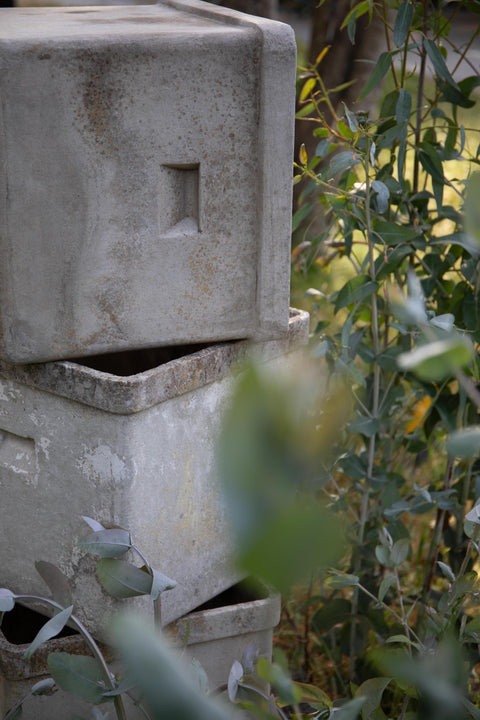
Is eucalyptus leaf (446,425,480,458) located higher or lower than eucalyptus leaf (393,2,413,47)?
lower

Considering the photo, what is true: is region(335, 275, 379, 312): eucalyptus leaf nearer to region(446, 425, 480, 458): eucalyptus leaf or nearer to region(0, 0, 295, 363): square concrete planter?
A: region(0, 0, 295, 363): square concrete planter

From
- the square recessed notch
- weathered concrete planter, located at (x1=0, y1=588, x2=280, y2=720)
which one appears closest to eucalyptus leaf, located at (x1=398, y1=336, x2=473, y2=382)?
the square recessed notch

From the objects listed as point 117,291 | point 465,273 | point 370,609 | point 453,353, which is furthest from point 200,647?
point 453,353

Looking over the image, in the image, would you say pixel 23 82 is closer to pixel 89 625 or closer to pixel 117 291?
pixel 117 291

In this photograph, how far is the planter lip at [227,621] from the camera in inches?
62.9

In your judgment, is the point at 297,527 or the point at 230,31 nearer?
the point at 297,527

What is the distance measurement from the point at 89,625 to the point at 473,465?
38.5 inches

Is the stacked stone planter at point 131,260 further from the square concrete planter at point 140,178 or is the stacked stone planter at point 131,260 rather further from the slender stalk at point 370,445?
the slender stalk at point 370,445

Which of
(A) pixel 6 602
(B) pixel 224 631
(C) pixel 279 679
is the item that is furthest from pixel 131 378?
(C) pixel 279 679

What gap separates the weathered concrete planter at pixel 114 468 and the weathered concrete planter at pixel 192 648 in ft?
0.15

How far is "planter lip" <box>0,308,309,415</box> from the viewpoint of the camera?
1.36 m

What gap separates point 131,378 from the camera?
136cm

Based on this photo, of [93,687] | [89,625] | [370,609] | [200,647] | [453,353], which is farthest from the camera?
[370,609]

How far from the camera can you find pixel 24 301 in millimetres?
1395
